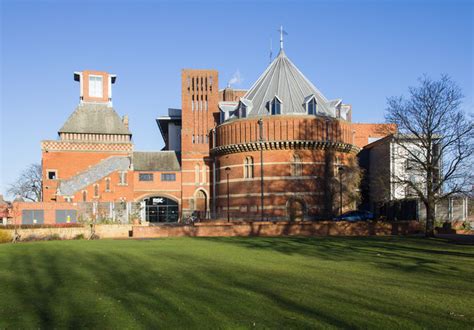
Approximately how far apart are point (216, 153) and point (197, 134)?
4.29 meters

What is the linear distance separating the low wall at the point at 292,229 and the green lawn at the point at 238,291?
662 inches

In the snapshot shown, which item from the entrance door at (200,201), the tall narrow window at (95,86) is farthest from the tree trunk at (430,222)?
the tall narrow window at (95,86)

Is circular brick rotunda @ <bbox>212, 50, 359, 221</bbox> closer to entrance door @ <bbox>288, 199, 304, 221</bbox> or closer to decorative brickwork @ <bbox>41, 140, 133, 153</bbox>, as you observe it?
entrance door @ <bbox>288, 199, 304, 221</bbox>

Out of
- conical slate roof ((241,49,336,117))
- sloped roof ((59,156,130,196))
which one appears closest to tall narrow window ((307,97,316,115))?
conical slate roof ((241,49,336,117))

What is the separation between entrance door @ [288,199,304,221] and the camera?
52969mm

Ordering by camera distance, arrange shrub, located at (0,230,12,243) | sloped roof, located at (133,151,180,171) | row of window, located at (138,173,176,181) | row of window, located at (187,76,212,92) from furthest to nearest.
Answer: sloped roof, located at (133,151,180,171) < row of window, located at (187,76,212,92) < row of window, located at (138,173,176,181) < shrub, located at (0,230,12,243)

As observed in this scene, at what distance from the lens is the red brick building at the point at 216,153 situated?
174 feet

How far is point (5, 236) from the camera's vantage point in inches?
1439

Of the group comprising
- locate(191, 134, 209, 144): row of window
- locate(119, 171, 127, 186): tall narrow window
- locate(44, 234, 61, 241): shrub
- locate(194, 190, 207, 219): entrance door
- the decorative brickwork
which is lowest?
locate(44, 234, 61, 241): shrub

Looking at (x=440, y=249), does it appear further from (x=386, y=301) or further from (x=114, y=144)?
(x=114, y=144)

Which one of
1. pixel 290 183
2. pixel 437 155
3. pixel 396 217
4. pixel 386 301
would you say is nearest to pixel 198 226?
pixel 290 183

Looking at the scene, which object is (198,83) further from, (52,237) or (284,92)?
(52,237)

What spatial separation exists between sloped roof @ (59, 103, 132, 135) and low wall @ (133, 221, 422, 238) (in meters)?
31.2

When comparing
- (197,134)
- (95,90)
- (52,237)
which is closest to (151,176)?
(197,134)
